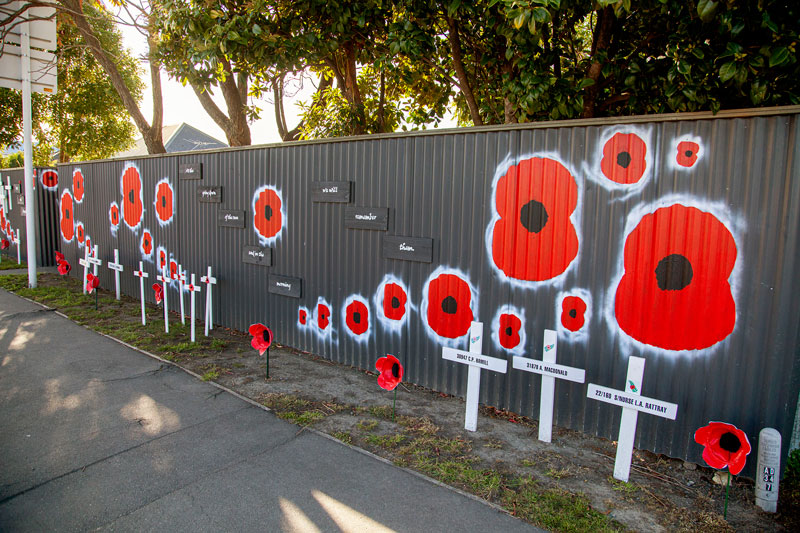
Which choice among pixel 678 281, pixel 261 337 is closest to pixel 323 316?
pixel 261 337

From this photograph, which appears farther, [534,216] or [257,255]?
[257,255]

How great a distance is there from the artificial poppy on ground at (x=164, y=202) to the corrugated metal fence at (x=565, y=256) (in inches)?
95.7

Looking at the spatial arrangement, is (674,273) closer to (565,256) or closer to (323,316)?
(565,256)

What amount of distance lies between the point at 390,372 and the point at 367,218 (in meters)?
2.19

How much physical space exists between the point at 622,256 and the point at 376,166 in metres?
3.03

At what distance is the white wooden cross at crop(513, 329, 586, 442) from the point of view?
4.38 m

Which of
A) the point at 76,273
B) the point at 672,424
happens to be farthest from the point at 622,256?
the point at 76,273

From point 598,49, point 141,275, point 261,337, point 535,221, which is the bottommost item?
point 261,337

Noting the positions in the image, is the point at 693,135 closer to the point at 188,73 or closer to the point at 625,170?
the point at 625,170

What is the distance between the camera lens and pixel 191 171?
28.1 ft

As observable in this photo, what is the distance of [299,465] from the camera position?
13.1 ft

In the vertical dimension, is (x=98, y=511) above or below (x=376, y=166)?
below

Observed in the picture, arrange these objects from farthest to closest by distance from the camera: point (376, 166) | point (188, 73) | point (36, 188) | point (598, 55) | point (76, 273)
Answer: point (36, 188) < point (76, 273) < point (188, 73) < point (376, 166) < point (598, 55)

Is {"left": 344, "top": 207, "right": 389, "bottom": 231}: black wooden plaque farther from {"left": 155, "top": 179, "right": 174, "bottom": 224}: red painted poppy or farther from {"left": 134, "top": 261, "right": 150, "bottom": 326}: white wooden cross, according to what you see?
{"left": 155, "top": 179, "right": 174, "bottom": 224}: red painted poppy
